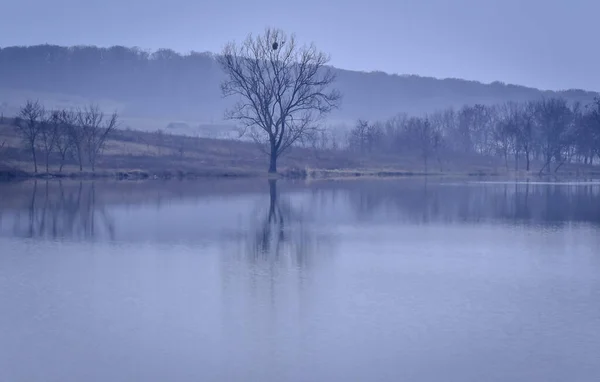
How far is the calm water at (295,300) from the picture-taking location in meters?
6.65

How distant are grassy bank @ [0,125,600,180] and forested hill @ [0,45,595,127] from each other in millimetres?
84609

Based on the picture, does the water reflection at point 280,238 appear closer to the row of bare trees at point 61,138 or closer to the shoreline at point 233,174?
the shoreline at point 233,174

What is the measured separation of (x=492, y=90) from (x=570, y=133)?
379 ft

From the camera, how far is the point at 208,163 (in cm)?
4947

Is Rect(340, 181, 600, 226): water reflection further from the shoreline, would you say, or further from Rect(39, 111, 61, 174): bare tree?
Rect(39, 111, 61, 174): bare tree

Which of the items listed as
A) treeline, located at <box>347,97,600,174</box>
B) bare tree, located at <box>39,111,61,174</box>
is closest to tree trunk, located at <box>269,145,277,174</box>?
bare tree, located at <box>39,111,61,174</box>

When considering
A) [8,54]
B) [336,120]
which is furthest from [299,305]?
[8,54]

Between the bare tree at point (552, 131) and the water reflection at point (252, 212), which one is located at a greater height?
the bare tree at point (552, 131)

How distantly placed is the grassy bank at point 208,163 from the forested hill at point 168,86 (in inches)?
3331

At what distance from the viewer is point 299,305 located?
8.79m

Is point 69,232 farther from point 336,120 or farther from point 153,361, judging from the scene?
point 336,120

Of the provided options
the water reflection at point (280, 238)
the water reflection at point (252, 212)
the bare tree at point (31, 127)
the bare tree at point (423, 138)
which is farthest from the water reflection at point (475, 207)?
the bare tree at point (423, 138)

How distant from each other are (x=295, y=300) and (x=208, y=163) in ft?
A: 134

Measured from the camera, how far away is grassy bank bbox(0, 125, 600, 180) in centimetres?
4122
